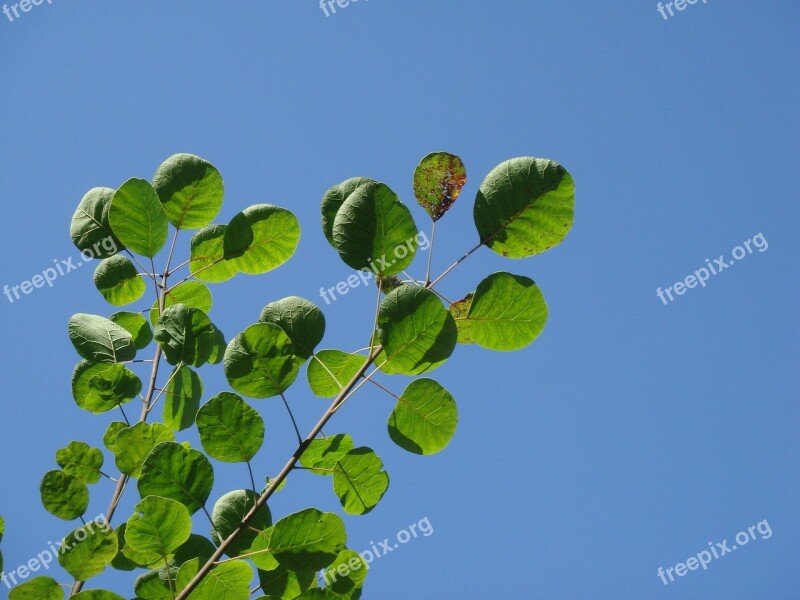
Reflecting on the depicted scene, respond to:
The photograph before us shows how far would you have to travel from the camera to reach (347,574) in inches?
57.5

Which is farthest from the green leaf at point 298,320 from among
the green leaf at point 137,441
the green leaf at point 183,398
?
the green leaf at point 183,398

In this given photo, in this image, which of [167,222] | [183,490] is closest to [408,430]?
[183,490]

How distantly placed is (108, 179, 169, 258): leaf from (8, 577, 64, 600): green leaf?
0.81m

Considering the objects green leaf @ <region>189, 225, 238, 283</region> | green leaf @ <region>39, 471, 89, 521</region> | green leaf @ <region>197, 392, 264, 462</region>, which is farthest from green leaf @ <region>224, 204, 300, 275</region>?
green leaf @ <region>39, 471, 89, 521</region>

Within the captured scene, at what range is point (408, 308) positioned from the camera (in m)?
1.18

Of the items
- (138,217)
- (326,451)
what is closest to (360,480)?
(326,451)

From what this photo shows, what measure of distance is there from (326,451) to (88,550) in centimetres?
56

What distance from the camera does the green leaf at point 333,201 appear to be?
1.38 meters

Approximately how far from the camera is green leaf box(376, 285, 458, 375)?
1179mm

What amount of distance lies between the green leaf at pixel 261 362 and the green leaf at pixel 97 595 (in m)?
0.49

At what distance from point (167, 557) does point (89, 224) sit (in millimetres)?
963

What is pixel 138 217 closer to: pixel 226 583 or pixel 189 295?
pixel 189 295

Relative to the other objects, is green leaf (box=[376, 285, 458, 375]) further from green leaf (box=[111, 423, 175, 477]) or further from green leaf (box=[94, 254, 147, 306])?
green leaf (box=[94, 254, 147, 306])

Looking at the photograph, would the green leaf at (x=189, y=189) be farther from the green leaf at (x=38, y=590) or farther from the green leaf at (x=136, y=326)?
the green leaf at (x=38, y=590)
